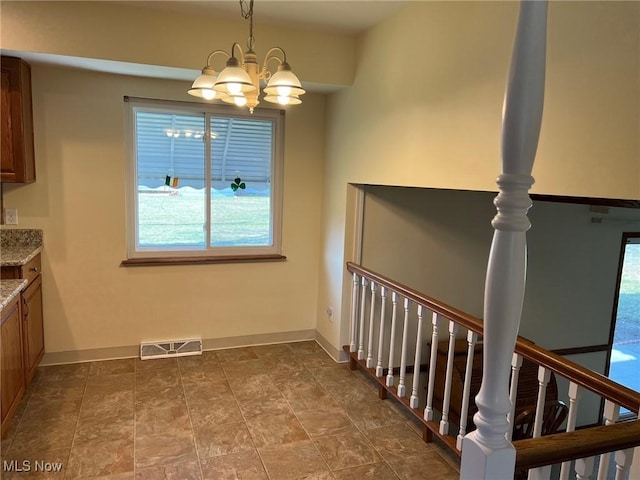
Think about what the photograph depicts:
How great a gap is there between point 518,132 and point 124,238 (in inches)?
138

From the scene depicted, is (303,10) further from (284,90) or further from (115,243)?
(115,243)

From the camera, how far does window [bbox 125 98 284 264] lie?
3795 mm

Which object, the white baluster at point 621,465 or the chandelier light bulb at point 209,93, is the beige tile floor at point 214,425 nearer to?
the white baluster at point 621,465

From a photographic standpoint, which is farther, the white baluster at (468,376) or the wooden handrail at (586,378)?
the white baluster at (468,376)

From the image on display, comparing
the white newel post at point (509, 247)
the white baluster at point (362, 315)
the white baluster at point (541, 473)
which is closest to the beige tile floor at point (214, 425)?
the white baluster at point (362, 315)

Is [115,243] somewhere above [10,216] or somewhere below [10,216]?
below

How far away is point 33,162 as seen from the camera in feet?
11.2

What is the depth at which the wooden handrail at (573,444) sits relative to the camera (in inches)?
42.6

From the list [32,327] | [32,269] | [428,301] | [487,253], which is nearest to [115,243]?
[32,269]

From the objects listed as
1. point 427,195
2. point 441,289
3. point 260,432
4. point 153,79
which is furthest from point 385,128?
point 260,432

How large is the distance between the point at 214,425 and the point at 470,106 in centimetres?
246

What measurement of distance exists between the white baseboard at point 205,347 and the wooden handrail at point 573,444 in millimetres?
A: 2943

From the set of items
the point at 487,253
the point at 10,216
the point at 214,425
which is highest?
the point at 10,216

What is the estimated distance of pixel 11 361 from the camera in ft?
8.86
